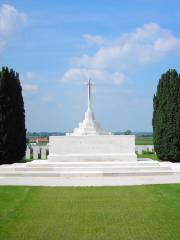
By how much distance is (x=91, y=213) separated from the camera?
9.73m

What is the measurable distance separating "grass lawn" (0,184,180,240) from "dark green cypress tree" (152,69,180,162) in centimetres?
1005

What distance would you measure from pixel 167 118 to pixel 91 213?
50.2ft

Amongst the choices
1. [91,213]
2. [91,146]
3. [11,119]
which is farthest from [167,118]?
[91,213]

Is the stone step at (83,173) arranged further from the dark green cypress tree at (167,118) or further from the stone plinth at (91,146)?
the dark green cypress tree at (167,118)

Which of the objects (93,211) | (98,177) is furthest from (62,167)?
(93,211)

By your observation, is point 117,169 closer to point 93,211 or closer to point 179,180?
point 179,180

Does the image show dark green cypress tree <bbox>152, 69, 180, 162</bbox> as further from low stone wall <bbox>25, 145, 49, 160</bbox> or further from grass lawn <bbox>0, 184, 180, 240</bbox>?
grass lawn <bbox>0, 184, 180, 240</bbox>

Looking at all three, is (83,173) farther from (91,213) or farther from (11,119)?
(11,119)

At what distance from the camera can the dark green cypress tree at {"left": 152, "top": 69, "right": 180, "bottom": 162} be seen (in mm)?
23766

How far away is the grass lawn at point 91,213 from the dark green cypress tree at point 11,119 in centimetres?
975

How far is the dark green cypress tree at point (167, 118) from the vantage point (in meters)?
23.8

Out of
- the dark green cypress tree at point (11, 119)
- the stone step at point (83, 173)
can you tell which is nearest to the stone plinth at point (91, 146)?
the stone step at point (83, 173)

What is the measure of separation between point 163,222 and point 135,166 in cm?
931

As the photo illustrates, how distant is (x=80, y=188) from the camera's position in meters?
14.1
